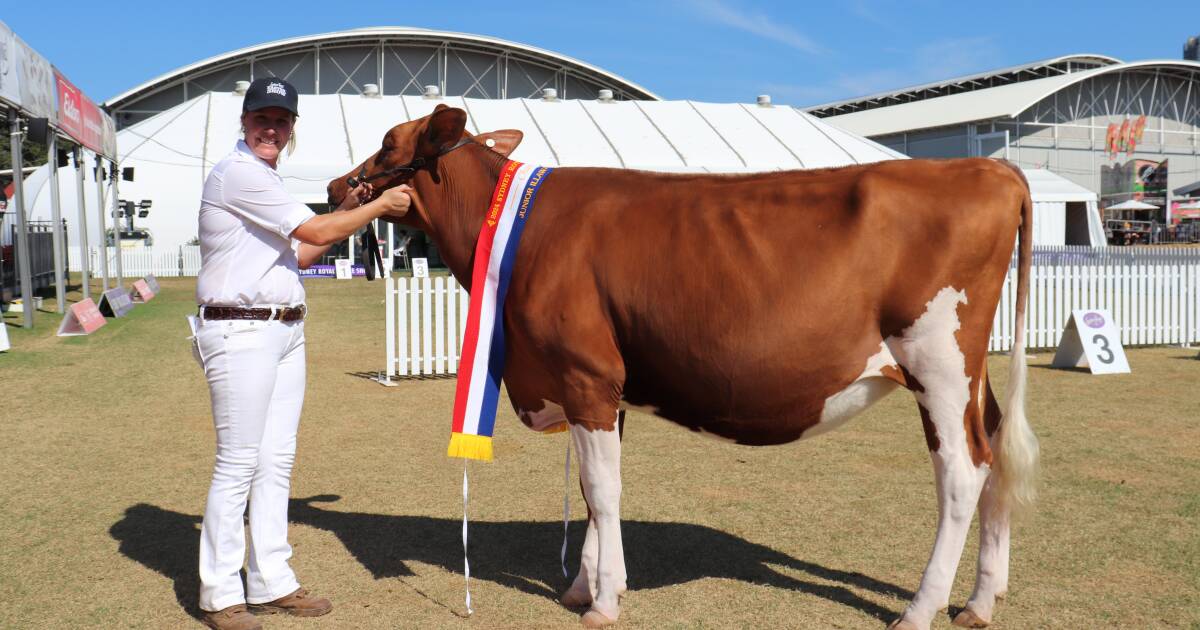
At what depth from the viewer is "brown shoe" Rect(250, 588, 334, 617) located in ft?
14.0

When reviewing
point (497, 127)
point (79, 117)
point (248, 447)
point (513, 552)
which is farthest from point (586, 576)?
point (497, 127)

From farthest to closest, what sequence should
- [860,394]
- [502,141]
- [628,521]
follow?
[628,521] < [502,141] < [860,394]

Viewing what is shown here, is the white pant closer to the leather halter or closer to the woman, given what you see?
the woman

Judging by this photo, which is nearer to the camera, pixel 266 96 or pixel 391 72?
pixel 266 96

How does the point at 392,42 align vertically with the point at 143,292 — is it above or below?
above

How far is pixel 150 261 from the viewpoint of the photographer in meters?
36.5

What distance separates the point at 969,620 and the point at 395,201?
10.2ft

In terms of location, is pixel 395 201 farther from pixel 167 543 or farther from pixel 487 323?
pixel 167 543

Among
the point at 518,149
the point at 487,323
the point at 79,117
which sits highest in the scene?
the point at 518,149

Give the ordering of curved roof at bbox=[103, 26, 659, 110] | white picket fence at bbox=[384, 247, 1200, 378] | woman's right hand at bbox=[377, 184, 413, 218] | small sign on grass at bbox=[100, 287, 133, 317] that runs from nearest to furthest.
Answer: woman's right hand at bbox=[377, 184, 413, 218] < white picket fence at bbox=[384, 247, 1200, 378] < small sign on grass at bbox=[100, 287, 133, 317] < curved roof at bbox=[103, 26, 659, 110]

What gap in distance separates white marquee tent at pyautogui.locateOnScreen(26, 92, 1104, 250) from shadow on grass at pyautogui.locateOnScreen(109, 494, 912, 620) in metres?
28.6

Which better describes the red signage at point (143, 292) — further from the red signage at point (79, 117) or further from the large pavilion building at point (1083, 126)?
the large pavilion building at point (1083, 126)

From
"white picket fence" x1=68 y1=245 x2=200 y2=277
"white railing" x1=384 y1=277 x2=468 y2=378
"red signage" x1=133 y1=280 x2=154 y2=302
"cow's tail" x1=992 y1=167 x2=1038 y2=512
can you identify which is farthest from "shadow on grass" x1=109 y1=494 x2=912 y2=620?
"white picket fence" x1=68 y1=245 x2=200 y2=277

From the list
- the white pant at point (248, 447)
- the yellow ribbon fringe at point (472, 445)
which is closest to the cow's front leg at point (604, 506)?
the yellow ribbon fringe at point (472, 445)
